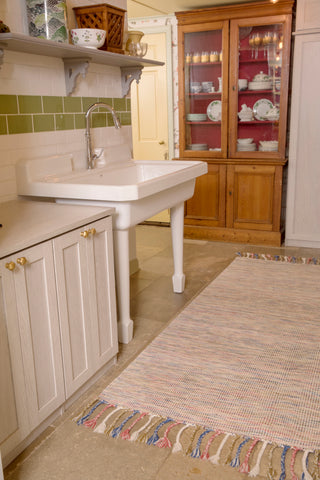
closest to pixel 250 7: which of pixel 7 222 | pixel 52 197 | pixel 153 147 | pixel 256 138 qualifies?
pixel 256 138

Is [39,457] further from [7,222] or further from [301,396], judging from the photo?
[301,396]

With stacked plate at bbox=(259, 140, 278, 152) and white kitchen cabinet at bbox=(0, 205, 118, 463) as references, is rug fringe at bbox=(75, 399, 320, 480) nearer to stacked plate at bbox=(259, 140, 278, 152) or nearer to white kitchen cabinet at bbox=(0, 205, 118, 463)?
white kitchen cabinet at bbox=(0, 205, 118, 463)

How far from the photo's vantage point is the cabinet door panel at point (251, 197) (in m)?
4.20

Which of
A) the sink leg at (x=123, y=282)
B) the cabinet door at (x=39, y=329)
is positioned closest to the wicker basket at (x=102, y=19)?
the sink leg at (x=123, y=282)

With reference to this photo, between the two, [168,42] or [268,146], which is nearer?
[268,146]

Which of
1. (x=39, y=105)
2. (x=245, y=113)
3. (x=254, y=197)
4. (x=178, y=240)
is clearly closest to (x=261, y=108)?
(x=245, y=113)

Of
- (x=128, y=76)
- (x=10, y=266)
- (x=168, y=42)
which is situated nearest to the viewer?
(x=10, y=266)

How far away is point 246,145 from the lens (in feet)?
14.0

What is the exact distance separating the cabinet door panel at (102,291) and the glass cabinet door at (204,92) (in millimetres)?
2522

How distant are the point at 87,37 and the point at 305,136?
7.34 ft

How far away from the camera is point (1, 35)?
1878 mm

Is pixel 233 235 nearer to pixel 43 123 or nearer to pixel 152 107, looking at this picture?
pixel 152 107

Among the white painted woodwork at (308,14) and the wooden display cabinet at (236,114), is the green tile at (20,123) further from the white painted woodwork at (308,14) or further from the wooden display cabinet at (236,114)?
the white painted woodwork at (308,14)

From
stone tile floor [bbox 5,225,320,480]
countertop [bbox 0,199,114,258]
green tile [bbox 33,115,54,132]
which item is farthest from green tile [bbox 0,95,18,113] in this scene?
stone tile floor [bbox 5,225,320,480]
